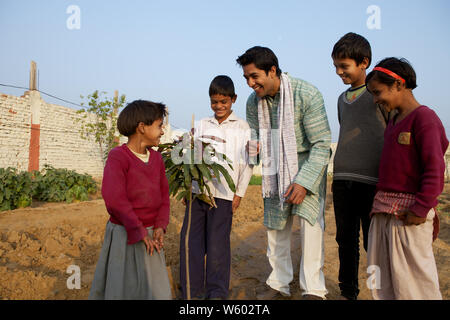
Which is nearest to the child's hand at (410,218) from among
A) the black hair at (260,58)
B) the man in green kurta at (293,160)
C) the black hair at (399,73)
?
the man in green kurta at (293,160)

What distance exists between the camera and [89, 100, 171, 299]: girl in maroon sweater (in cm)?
185

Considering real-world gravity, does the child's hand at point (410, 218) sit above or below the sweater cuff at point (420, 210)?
below

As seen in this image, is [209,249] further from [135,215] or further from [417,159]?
[417,159]

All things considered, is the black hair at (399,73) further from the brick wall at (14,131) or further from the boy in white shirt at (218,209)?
the brick wall at (14,131)

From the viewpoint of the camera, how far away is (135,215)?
1875mm

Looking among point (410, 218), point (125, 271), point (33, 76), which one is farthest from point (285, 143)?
point (33, 76)

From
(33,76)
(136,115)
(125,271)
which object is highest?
(33,76)

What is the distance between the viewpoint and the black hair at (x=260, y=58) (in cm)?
251

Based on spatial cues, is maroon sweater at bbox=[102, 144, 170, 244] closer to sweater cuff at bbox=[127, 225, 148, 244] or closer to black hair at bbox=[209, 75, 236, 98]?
sweater cuff at bbox=[127, 225, 148, 244]

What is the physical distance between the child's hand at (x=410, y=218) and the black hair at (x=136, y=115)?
159 centimetres

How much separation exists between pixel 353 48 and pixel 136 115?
166cm

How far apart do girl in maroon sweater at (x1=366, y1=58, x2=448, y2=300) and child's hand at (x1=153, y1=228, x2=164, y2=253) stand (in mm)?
1328

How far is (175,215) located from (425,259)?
234 inches
